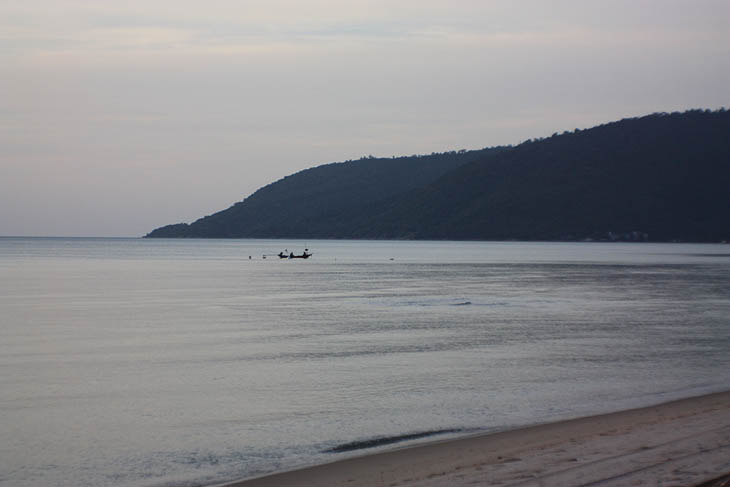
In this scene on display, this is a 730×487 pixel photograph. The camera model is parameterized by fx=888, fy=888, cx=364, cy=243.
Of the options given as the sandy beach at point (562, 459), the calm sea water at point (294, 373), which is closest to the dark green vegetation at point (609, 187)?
the calm sea water at point (294, 373)

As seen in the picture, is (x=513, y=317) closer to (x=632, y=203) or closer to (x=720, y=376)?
(x=720, y=376)

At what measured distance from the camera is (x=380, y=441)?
38.5 ft

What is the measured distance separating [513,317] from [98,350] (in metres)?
14.0

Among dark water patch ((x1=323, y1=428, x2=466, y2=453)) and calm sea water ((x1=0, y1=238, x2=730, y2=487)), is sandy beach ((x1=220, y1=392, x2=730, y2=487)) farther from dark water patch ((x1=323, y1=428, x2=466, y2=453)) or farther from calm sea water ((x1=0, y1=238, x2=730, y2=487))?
Result: calm sea water ((x1=0, y1=238, x2=730, y2=487))

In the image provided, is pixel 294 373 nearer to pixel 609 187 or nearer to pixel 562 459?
pixel 562 459

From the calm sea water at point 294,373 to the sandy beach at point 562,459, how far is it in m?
0.79

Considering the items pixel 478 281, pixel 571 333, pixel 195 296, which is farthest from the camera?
pixel 478 281

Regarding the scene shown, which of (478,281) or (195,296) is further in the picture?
(478,281)

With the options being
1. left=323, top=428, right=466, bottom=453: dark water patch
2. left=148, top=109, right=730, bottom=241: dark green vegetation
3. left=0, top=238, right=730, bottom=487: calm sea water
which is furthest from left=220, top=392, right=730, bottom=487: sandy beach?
left=148, top=109, right=730, bottom=241: dark green vegetation

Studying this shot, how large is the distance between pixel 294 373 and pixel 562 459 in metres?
8.49

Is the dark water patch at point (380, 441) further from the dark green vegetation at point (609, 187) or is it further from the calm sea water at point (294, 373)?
the dark green vegetation at point (609, 187)

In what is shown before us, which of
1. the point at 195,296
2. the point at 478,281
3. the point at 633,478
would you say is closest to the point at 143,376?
the point at 633,478

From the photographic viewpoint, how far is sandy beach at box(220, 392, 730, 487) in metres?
8.59

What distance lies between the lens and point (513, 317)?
2925cm
